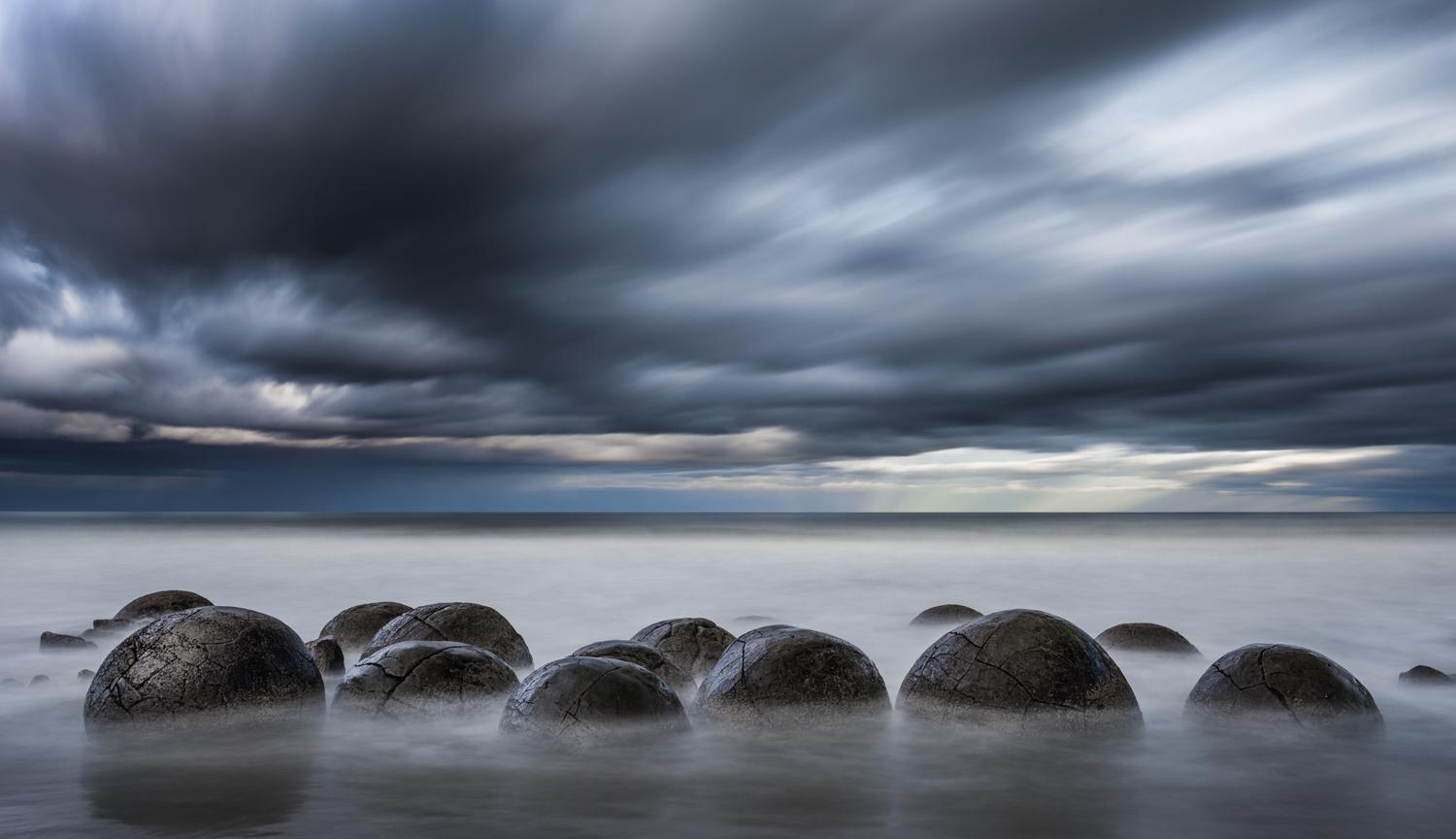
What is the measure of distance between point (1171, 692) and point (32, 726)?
1029 centimetres

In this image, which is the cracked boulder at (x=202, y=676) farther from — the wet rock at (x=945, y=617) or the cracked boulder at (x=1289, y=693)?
the wet rock at (x=945, y=617)

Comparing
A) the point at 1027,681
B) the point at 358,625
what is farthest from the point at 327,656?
the point at 1027,681

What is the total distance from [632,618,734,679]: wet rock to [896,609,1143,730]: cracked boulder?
2276mm

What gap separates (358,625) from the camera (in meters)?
10.6

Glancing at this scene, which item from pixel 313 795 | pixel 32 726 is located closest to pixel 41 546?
pixel 32 726

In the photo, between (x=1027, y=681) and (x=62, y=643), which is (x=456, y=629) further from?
(x=62, y=643)

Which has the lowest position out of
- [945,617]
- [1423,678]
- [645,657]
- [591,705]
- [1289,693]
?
[1423,678]

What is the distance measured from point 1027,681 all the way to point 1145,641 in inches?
198

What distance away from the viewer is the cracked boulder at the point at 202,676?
21.1ft

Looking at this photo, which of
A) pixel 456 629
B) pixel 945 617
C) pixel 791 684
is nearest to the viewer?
pixel 791 684

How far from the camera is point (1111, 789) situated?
5668mm

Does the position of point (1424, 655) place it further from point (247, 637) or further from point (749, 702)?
point (247, 637)

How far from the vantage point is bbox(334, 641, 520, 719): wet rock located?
675 cm

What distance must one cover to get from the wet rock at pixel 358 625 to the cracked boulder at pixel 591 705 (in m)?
4.58
